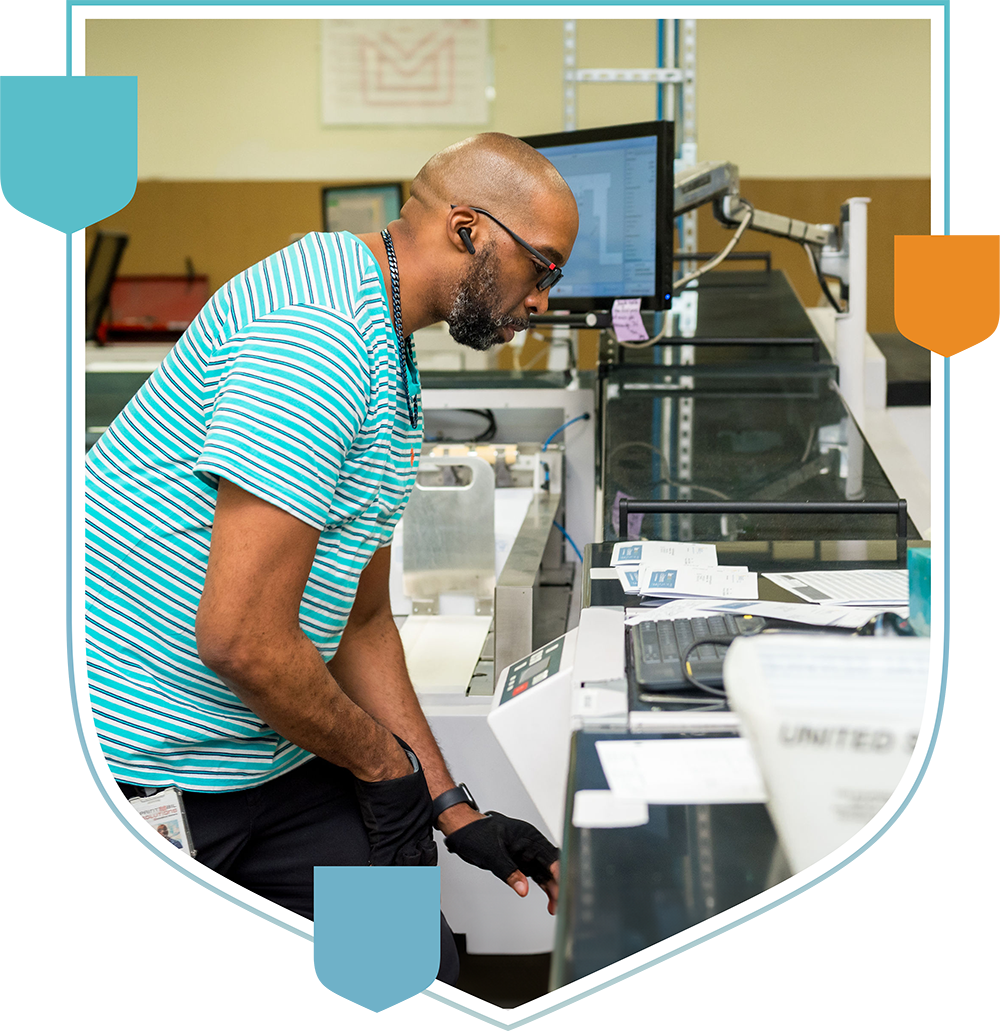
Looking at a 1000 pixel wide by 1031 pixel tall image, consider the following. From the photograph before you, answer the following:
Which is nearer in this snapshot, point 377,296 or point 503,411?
point 377,296

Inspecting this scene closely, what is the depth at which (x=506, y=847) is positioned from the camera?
49.5 inches

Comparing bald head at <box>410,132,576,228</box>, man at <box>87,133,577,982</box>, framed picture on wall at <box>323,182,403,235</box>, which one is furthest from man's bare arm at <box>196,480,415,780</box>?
framed picture on wall at <box>323,182,403,235</box>

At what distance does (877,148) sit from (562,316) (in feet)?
13.8

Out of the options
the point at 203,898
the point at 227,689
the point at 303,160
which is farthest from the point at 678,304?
the point at 303,160

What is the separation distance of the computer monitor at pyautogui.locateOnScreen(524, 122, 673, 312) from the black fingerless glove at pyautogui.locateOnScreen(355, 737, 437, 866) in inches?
51.5

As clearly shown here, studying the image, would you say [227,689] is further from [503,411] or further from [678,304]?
[678,304]

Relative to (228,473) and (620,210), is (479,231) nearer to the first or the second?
(228,473)

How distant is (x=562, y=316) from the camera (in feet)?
7.66

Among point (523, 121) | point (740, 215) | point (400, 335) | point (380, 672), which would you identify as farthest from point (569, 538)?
point (523, 121)

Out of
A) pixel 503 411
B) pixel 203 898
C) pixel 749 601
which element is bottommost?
pixel 203 898

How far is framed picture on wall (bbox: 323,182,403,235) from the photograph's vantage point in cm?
577
